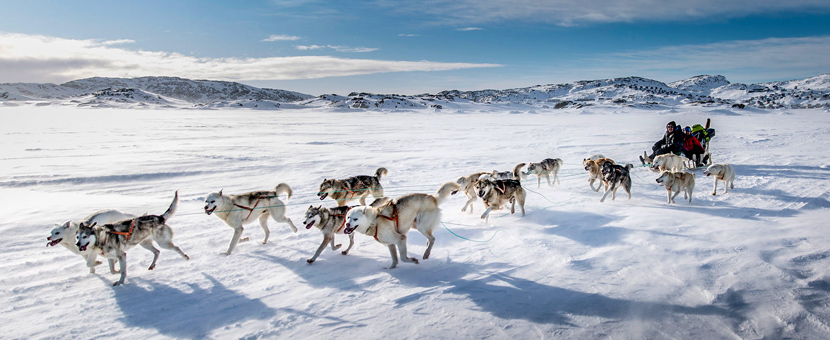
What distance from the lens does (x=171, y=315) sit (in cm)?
417

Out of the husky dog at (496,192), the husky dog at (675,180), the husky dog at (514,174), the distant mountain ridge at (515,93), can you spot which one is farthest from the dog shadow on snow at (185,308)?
the distant mountain ridge at (515,93)

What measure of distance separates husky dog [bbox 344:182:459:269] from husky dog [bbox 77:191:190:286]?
2586 millimetres

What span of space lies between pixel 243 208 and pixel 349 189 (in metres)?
2.27

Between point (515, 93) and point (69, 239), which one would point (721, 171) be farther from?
point (515, 93)

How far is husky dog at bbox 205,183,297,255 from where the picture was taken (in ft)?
19.2

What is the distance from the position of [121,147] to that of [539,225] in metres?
18.1

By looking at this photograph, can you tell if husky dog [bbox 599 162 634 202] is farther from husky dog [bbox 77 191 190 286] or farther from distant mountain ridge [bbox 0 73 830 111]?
distant mountain ridge [bbox 0 73 830 111]

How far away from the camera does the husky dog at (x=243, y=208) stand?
585 centimetres

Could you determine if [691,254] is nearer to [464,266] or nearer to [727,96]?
[464,266]

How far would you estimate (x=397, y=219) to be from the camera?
16.7 ft

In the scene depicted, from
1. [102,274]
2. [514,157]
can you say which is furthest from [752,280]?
[514,157]

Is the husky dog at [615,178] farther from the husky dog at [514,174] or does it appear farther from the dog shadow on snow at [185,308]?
the dog shadow on snow at [185,308]

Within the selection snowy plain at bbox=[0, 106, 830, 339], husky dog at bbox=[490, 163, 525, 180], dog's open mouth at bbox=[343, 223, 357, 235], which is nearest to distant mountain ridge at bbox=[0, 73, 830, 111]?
husky dog at bbox=[490, 163, 525, 180]

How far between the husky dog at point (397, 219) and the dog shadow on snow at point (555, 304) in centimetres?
65
